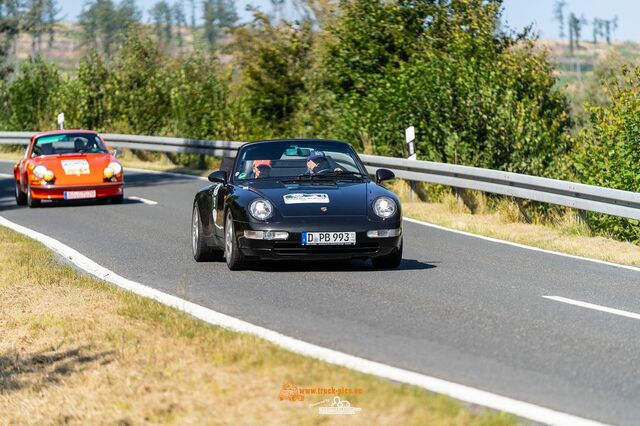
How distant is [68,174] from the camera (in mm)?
21078

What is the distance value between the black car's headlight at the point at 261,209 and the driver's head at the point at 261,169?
983 millimetres

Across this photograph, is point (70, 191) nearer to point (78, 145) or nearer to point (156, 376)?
point (78, 145)

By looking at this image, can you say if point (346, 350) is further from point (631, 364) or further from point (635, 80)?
point (635, 80)

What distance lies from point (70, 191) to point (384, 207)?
1051cm

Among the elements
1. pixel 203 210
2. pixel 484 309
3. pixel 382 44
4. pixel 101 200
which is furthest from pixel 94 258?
pixel 382 44

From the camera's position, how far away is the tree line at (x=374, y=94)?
67.8 ft

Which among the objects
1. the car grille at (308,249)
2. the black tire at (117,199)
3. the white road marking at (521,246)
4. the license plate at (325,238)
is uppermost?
the license plate at (325,238)

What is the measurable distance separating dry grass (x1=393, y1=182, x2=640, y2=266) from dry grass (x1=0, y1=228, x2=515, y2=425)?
6.82 m

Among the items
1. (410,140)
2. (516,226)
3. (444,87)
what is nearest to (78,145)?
(410,140)

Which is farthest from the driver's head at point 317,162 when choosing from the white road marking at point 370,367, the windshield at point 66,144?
the windshield at point 66,144

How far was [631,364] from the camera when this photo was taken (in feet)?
24.0

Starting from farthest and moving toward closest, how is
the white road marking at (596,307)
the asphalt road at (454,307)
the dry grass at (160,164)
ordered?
the dry grass at (160,164) < the white road marking at (596,307) < the asphalt road at (454,307)

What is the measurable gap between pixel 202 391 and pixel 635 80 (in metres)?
13.7

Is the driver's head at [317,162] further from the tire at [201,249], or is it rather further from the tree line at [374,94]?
the tree line at [374,94]
